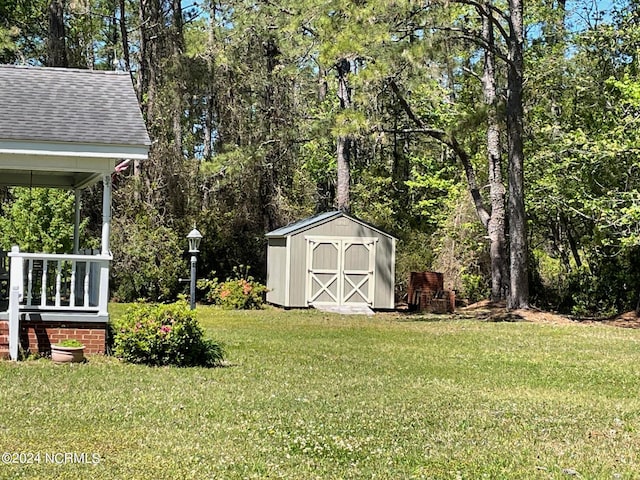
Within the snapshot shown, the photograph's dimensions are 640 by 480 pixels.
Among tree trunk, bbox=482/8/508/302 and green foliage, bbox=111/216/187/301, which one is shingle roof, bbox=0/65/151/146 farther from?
tree trunk, bbox=482/8/508/302

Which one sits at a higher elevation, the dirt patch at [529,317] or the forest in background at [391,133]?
the forest in background at [391,133]

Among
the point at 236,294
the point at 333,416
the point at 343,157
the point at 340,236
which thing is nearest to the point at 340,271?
the point at 340,236

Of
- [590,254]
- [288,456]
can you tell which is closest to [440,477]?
[288,456]

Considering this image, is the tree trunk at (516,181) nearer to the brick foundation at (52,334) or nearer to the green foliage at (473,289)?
the green foliage at (473,289)

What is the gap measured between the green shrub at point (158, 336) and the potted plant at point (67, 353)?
0.44m

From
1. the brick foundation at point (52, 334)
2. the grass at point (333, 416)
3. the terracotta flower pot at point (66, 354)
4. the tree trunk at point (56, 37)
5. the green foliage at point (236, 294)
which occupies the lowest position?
the grass at point (333, 416)

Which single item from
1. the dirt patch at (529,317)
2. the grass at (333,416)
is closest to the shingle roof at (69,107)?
the grass at (333,416)

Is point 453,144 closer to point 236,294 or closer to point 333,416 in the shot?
point 236,294

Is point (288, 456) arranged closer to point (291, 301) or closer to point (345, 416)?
point (345, 416)

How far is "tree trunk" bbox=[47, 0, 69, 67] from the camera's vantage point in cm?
2341

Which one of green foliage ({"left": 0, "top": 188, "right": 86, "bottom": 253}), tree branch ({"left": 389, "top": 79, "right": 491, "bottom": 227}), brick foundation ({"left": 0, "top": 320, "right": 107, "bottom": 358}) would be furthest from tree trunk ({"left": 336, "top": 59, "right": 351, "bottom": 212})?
brick foundation ({"left": 0, "top": 320, "right": 107, "bottom": 358})

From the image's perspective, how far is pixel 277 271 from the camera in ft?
76.2

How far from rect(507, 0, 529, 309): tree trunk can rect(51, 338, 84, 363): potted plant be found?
12.6 m

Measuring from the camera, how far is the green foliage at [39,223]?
65.4ft
